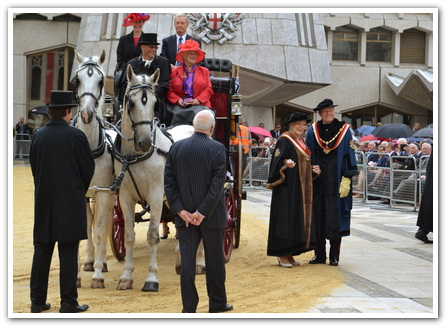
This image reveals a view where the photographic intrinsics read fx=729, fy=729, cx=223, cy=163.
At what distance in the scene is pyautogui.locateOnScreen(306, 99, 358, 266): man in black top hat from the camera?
33.2 feet

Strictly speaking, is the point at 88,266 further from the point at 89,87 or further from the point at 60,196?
the point at 60,196

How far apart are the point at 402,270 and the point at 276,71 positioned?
21.4 metres

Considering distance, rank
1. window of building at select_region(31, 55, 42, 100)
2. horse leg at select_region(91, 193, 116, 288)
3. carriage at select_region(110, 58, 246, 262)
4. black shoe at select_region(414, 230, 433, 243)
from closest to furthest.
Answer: horse leg at select_region(91, 193, 116, 288)
carriage at select_region(110, 58, 246, 262)
black shoe at select_region(414, 230, 433, 243)
window of building at select_region(31, 55, 42, 100)

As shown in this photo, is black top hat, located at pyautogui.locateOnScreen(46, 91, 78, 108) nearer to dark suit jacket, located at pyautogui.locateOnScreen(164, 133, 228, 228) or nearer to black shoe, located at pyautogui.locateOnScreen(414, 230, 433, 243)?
dark suit jacket, located at pyautogui.locateOnScreen(164, 133, 228, 228)

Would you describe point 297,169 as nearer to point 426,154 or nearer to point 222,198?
point 222,198

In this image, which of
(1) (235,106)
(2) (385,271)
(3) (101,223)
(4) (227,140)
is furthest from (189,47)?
(2) (385,271)

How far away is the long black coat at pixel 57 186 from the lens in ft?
22.5

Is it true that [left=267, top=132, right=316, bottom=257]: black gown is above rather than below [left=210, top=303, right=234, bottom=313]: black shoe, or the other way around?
above

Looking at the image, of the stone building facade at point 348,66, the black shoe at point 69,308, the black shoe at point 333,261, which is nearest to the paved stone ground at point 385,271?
the black shoe at point 333,261

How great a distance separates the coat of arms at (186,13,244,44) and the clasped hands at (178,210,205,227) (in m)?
23.6

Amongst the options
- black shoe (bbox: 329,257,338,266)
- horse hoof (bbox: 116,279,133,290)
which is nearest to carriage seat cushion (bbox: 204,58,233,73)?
black shoe (bbox: 329,257,338,266)

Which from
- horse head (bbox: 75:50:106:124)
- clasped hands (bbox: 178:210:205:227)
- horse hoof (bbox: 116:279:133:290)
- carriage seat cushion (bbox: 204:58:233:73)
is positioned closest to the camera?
clasped hands (bbox: 178:210:205:227)

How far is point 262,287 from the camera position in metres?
8.44

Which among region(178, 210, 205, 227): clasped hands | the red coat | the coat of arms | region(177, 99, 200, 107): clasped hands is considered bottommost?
region(178, 210, 205, 227): clasped hands
